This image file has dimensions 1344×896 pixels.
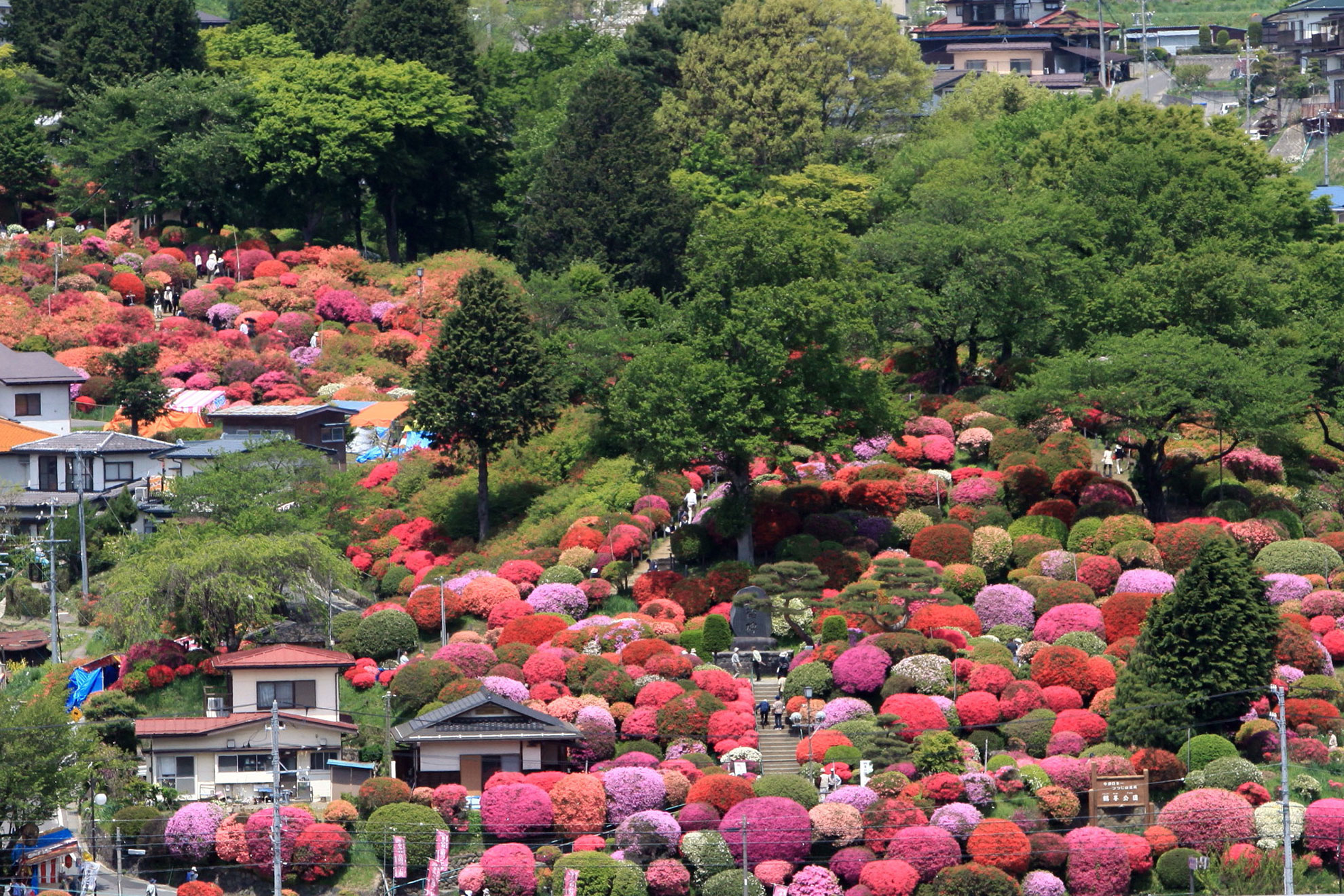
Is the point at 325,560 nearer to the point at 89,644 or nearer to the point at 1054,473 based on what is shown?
the point at 89,644

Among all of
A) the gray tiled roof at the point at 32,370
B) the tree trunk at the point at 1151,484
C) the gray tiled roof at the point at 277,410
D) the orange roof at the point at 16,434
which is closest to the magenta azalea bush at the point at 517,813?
the tree trunk at the point at 1151,484

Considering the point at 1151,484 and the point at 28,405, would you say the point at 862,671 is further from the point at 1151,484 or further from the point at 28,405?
the point at 28,405

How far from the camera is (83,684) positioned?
74.7 m

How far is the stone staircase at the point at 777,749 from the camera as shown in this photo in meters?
69.0

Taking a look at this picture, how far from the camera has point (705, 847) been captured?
64312mm

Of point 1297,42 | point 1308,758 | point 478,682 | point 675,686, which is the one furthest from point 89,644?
point 1297,42

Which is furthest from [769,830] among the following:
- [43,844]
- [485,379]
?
[485,379]

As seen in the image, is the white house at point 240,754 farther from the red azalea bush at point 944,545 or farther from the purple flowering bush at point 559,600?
the red azalea bush at point 944,545

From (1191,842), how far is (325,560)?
27.9m

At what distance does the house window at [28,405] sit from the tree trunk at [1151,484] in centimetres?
4245

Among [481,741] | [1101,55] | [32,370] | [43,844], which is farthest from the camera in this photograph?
[1101,55]

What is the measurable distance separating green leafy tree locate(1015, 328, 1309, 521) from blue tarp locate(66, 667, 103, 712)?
31.7m

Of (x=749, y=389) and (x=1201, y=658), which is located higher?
(x=749, y=389)

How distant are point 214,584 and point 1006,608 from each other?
23847mm
